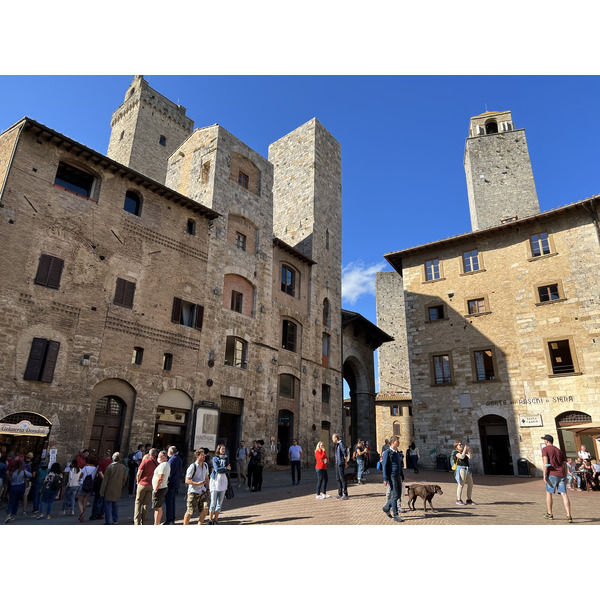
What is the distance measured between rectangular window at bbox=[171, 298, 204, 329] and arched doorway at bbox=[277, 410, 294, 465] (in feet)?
21.9

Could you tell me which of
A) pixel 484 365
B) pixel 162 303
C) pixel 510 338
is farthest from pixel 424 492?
pixel 510 338

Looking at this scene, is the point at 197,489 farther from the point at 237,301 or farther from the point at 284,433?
the point at 284,433

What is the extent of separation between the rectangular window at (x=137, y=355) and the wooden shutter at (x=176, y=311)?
6.37 ft

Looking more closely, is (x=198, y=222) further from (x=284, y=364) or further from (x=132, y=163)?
Answer: (x=132, y=163)

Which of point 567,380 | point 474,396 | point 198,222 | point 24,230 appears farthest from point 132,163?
point 567,380

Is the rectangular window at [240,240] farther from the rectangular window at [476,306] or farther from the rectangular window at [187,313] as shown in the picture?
the rectangular window at [476,306]

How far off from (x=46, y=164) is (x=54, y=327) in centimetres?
592

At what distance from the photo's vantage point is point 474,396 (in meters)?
21.8

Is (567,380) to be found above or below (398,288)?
below

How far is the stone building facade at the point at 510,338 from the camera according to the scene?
1956cm

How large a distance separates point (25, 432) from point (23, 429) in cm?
11

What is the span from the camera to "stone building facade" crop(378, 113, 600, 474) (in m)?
19.6

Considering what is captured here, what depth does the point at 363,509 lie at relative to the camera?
32.9 ft

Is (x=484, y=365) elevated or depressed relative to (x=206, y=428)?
elevated
